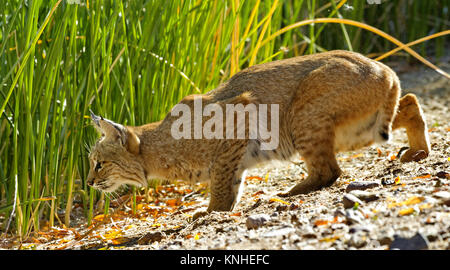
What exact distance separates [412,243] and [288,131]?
1.68 meters

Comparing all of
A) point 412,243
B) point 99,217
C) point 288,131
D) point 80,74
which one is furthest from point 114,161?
point 412,243

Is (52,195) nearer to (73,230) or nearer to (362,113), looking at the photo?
(73,230)

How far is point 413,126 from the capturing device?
12.4 ft

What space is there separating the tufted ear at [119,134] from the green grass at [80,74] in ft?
0.49

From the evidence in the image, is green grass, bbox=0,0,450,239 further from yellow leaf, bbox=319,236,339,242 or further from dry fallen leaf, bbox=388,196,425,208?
dry fallen leaf, bbox=388,196,425,208

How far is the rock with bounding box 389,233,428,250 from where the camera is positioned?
2020 mm

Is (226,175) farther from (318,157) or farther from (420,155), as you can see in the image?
(420,155)

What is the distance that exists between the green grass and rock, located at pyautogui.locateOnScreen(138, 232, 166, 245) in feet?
1.82

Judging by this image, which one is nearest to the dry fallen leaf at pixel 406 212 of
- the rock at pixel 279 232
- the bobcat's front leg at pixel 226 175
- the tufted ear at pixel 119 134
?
the rock at pixel 279 232

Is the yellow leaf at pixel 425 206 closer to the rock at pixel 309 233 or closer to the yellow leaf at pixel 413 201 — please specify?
the yellow leaf at pixel 413 201

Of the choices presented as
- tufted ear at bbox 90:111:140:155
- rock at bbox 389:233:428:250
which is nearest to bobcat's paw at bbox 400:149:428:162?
tufted ear at bbox 90:111:140:155

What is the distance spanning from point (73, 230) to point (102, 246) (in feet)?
1.95
